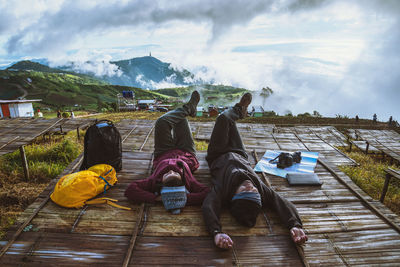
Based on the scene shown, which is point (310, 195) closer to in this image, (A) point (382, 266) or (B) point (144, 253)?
(A) point (382, 266)

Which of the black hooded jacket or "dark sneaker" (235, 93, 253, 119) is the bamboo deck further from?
"dark sneaker" (235, 93, 253, 119)

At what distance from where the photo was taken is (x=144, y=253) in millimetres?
2453

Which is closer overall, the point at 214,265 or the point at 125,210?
the point at 214,265

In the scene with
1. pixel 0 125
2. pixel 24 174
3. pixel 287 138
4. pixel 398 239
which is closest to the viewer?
pixel 398 239

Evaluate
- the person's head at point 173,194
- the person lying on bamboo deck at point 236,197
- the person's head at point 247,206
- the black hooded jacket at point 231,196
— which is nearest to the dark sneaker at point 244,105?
the person lying on bamboo deck at point 236,197

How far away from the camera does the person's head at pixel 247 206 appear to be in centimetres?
281

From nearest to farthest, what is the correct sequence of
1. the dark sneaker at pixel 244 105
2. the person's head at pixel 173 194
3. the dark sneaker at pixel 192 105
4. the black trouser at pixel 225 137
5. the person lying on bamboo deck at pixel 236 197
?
1. the person lying on bamboo deck at pixel 236 197
2. the person's head at pixel 173 194
3. the black trouser at pixel 225 137
4. the dark sneaker at pixel 244 105
5. the dark sneaker at pixel 192 105

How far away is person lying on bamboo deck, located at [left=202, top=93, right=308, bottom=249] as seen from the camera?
2.69m

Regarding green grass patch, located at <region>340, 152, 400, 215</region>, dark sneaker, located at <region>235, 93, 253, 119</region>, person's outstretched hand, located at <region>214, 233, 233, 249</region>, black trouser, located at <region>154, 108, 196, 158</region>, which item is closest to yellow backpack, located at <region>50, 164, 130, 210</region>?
black trouser, located at <region>154, 108, 196, 158</region>

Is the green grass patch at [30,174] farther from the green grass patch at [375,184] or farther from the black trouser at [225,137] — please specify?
the green grass patch at [375,184]

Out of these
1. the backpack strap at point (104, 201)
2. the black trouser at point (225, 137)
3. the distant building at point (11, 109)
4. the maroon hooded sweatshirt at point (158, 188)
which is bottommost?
the distant building at point (11, 109)

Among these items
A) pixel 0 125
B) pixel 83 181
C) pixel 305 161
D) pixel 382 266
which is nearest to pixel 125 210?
pixel 83 181

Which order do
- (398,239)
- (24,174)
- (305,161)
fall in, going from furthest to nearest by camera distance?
(24,174), (305,161), (398,239)

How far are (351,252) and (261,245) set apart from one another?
114cm
